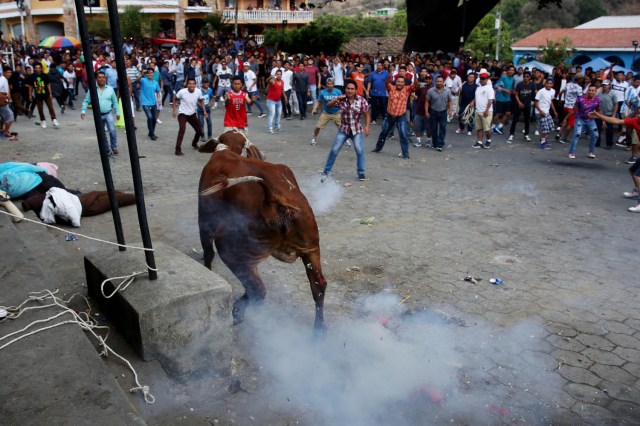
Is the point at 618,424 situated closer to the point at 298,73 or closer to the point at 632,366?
the point at 632,366

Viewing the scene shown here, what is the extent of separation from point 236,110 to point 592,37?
38254 millimetres

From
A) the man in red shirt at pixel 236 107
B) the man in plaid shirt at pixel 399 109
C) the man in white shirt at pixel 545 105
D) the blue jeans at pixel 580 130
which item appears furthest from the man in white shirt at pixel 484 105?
the man in red shirt at pixel 236 107

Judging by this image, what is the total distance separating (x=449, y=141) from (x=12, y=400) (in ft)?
43.3

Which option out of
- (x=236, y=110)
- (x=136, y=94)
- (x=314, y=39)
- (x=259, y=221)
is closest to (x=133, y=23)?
(x=314, y=39)

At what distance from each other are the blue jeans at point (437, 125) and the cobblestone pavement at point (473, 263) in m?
0.63

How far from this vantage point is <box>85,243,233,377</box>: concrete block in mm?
3324

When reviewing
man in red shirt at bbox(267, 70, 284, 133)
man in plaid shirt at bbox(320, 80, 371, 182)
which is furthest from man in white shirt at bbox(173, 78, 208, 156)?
man in plaid shirt at bbox(320, 80, 371, 182)

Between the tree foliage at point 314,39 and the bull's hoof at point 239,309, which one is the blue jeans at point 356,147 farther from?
the tree foliage at point 314,39

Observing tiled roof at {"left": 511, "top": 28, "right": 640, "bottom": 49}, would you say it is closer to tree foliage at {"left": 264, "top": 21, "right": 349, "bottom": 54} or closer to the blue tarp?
tree foliage at {"left": 264, "top": 21, "right": 349, "bottom": 54}

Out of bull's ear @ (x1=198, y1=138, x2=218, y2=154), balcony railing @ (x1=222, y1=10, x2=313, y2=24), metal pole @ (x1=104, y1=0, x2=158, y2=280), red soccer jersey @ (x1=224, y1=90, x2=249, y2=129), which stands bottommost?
red soccer jersey @ (x1=224, y1=90, x2=249, y2=129)

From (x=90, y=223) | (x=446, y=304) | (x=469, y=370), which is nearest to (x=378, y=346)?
(x=469, y=370)

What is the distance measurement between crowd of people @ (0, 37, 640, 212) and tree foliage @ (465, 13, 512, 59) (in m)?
33.2

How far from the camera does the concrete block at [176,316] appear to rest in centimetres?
332

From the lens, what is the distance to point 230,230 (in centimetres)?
435
